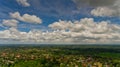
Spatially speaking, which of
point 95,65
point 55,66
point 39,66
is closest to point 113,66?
point 95,65

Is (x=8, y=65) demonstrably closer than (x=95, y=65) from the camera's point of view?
Yes

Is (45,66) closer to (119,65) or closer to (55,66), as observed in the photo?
(55,66)

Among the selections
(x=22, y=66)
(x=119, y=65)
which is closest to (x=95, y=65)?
(x=119, y=65)

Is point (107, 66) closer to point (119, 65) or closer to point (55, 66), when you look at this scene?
point (119, 65)

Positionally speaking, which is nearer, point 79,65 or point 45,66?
point 45,66

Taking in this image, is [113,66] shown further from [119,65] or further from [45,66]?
[45,66]

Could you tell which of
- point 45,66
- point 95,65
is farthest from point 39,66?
point 95,65

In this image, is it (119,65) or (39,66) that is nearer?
(39,66)
